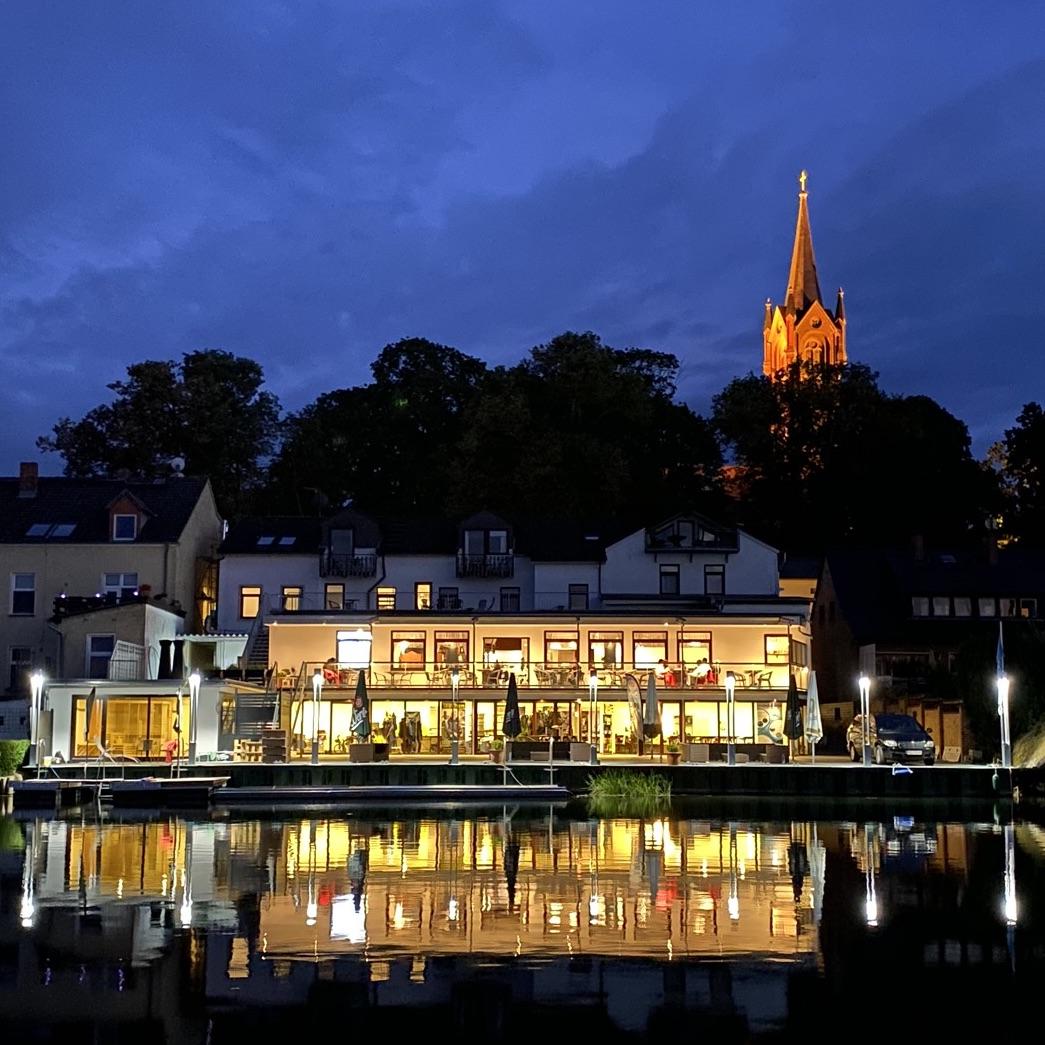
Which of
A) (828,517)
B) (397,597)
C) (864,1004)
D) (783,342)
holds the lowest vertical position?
(864,1004)

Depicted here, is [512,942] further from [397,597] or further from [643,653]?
[397,597]

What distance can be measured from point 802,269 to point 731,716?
103 m

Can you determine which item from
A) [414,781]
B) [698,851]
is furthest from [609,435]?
[698,851]

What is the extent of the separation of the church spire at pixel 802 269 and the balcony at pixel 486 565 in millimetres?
88394

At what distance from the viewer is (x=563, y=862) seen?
81.7 feet

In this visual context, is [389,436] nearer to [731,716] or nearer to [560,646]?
[560,646]

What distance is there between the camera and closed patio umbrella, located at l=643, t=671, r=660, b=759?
153 ft

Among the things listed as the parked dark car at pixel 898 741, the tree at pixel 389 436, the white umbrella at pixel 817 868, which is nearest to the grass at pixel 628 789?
the parked dark car at pixel 898 741

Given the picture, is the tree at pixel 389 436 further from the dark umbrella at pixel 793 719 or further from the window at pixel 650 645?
the dark umbrella at pixel 793 719

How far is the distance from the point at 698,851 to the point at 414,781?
1819 centimetres

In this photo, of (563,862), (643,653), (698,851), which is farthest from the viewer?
(643,653)

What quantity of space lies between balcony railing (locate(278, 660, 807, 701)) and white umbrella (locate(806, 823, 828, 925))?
68.7 ft

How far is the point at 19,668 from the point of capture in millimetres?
57125

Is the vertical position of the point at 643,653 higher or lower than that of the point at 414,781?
higher
